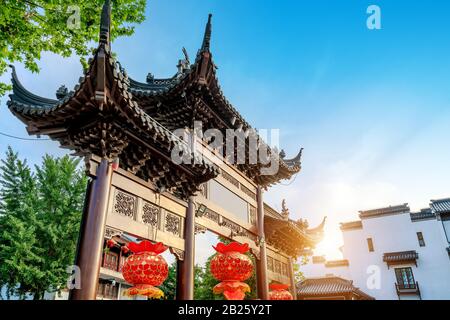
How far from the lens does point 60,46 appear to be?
722cm

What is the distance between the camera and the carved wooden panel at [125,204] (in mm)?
5368

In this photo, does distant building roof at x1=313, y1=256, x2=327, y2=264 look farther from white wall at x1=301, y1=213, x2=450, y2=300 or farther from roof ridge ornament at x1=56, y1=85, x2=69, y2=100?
roof ridge ornament at x1=56, y1=85, x2=69, y2=100

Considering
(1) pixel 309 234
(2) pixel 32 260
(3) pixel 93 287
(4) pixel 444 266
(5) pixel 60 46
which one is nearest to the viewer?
(3) pixel 93 287

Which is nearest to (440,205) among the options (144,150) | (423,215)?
(423,215)

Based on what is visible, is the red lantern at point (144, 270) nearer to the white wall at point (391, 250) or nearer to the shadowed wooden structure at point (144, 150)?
the shadowed wooden structure at point (144, 150)

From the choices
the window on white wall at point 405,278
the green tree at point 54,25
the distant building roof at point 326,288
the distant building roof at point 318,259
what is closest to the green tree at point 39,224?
the green tree at point 54,25

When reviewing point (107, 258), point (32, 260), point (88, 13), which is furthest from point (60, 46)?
point (107, 258)

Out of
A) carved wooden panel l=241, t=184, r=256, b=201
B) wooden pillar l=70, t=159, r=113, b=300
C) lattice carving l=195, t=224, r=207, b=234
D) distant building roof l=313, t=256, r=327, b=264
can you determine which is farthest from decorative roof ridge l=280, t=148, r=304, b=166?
distant building roof l=313, t=256, r=327, b=264

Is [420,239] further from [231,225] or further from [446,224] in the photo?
[231,225]

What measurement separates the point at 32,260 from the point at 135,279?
13996 millimetres

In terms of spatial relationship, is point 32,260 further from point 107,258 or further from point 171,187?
point 171,187

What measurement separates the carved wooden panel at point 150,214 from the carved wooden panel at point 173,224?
310mm

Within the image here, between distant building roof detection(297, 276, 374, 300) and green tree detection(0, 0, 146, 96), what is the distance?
22.1m

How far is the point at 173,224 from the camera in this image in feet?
21.1
